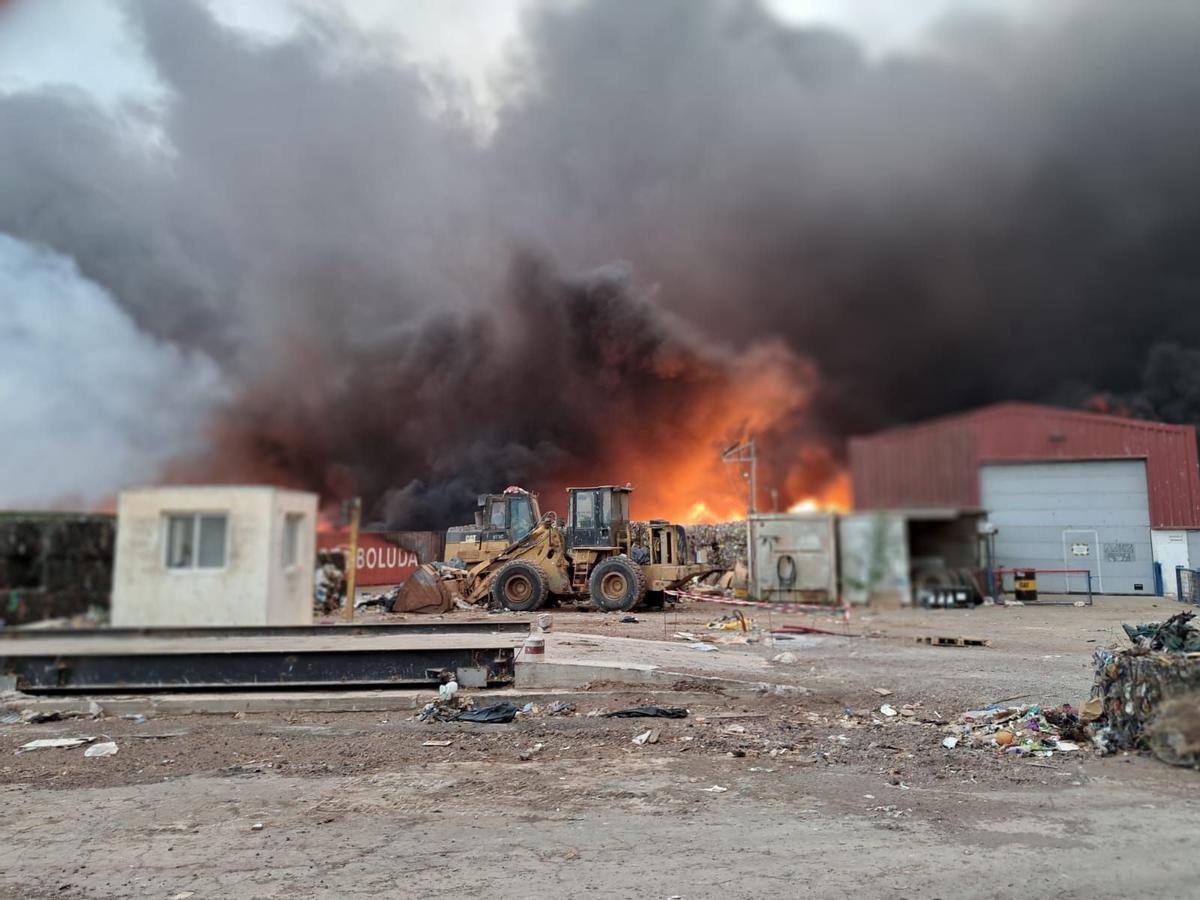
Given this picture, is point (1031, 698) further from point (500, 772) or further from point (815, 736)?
point (500, 772)

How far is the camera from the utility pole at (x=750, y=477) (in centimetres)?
299

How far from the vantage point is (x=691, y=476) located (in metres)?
7.95

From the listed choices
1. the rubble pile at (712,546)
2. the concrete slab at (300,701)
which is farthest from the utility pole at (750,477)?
the rubble pile at (712,546)

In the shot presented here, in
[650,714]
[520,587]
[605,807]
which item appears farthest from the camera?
[520,587]

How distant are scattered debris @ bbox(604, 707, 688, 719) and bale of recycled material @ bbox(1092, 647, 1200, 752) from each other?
3635 millimetres

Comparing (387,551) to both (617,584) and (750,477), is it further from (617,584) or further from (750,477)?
(617,584)

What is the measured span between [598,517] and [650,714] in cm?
438

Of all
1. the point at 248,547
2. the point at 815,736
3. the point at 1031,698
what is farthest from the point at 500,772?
the point at 1031,698

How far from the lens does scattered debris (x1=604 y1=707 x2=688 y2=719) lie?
756 centimetres

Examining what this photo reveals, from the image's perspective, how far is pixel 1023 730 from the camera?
6.67m

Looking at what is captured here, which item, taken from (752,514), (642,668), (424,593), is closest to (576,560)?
(424,593)

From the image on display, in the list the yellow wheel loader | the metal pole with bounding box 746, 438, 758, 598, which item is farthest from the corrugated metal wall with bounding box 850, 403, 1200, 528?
the yellow wheel loader

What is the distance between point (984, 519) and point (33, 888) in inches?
192

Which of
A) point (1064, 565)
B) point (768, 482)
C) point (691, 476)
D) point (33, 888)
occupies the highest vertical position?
point (691, 476)
